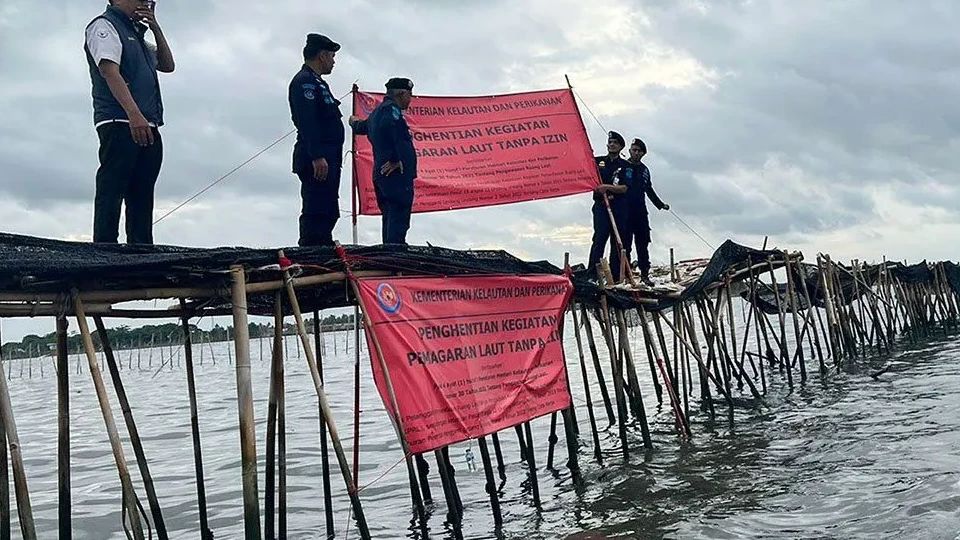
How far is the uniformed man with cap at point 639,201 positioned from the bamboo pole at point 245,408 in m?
7.74

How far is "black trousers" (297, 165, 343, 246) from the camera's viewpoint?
23.0ft

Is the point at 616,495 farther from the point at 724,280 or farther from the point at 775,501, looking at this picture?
the point at 724,280

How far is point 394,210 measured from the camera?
784cm

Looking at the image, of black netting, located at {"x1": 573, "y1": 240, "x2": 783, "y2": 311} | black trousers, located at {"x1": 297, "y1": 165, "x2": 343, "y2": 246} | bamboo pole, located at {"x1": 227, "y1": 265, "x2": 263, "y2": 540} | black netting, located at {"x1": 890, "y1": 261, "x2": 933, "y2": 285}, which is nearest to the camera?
bamboo pole, located at {"x1": 227, "y1": 265, "x2": 263, "y2": 540}

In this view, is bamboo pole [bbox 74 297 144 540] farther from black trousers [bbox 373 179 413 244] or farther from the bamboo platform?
black trousers [bbox 373 179 413 244]

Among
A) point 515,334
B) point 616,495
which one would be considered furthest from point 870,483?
point 515,334

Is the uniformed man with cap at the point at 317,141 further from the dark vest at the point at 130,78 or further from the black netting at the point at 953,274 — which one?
the black netting at the point at 953,274

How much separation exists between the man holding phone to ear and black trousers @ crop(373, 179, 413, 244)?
7.42 ft

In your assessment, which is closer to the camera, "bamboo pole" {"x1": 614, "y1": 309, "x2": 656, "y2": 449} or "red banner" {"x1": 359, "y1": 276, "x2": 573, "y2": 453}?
"red banner" {"x1": 359, "y1": 276, "x2": 573, "y2": 453}

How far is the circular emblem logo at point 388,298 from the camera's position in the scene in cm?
573

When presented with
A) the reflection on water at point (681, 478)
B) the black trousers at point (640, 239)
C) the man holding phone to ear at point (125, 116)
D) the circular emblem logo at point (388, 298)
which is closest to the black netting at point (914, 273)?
the reflection on water at point (681, 478)

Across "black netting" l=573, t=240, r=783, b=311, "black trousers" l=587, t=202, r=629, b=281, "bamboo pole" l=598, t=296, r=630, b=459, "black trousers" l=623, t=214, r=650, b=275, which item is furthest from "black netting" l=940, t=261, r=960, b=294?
Result: "bamboo pole" l=598, t=296, r=630, b=459

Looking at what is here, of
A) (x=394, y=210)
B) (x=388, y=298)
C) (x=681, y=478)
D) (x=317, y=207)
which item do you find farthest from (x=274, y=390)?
Result: (x=681, y=478)

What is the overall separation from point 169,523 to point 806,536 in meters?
5.89
